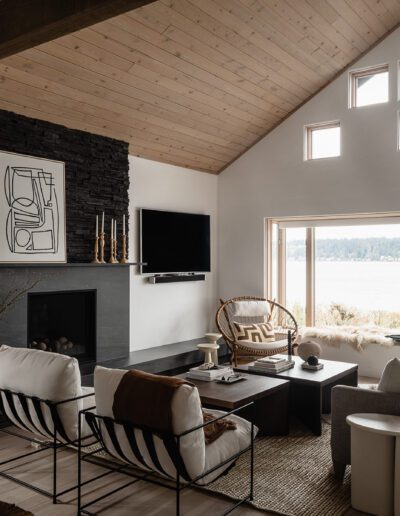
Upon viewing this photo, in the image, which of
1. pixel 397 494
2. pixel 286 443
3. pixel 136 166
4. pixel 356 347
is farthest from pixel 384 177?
pixel 397 494

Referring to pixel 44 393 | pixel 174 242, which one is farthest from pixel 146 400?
pixel 174 242

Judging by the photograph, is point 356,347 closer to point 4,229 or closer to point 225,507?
point 225,507

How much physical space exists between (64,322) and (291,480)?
114 inches

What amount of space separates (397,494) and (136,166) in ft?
14.6

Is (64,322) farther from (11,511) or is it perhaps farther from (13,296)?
(11,511)

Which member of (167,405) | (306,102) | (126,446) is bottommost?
(126,446)

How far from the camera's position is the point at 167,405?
245 centimetres

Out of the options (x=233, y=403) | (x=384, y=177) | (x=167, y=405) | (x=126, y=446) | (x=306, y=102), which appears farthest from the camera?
(x=306, y=102)

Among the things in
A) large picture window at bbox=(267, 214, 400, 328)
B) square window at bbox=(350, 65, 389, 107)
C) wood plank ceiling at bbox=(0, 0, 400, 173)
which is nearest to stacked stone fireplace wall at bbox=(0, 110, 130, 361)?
wood plank ceiling at bbox=(0, 0, 400, 173)

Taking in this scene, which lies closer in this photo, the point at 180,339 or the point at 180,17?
the point at 180,17

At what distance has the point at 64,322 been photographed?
5305mm

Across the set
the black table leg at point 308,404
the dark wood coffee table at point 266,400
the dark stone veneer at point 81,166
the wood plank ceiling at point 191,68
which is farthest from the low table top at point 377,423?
the wood plank ceiling at point 191,68

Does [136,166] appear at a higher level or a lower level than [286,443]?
higher

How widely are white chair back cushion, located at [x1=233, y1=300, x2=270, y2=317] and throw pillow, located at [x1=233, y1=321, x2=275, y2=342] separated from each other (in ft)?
1.13
